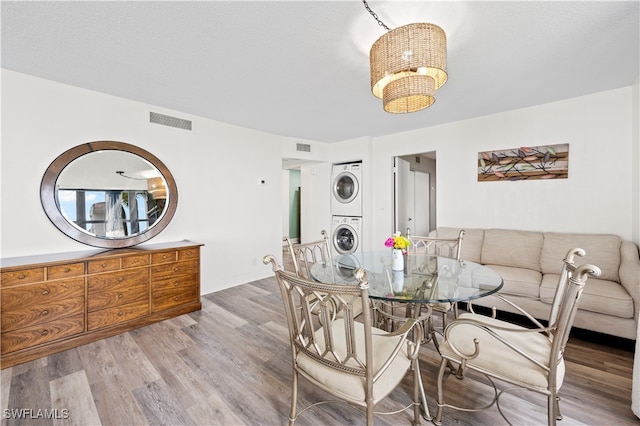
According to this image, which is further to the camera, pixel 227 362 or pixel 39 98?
pixel 39 98

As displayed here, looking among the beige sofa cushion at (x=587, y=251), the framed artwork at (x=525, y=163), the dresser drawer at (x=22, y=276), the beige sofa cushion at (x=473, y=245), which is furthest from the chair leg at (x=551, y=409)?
the dresser drawer at (x=22, y=276)

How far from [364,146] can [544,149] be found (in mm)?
2514

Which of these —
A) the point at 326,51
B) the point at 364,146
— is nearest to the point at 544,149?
the point at 364,146

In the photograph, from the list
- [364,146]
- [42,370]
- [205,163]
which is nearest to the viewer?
[42,370]

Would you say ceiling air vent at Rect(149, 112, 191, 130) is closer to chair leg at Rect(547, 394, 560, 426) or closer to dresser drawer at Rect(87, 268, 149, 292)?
dresser drawer at Rect(87, 268, 149, 292)

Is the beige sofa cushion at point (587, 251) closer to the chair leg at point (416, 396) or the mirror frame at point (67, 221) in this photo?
the chair leg at point (416, 396)

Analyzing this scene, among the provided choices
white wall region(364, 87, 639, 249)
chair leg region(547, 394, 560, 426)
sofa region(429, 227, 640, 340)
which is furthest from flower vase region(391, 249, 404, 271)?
white wall region(364, 87, 639, 249)

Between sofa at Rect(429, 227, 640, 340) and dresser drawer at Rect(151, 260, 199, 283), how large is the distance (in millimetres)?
3165

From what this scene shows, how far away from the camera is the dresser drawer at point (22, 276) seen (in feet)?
6.57

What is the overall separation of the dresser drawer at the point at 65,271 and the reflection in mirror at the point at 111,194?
529 millimetres

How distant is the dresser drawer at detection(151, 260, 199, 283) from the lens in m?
2.75

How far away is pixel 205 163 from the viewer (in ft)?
11.7

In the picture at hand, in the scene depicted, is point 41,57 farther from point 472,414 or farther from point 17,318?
point 472,414

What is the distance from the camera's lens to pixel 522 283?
2.58 m
